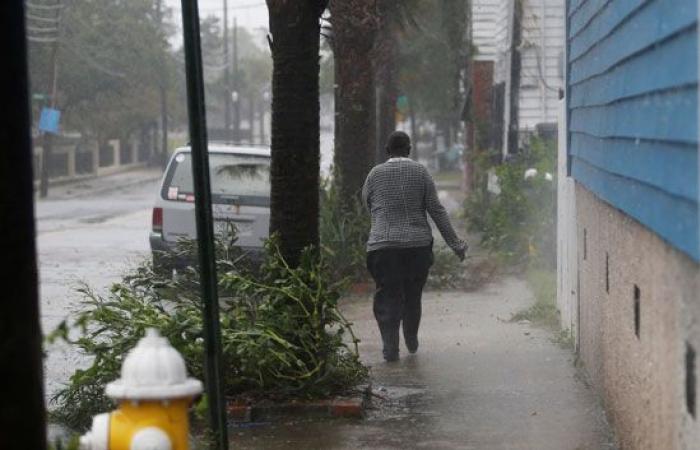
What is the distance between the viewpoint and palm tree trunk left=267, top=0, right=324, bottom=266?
28.9ft

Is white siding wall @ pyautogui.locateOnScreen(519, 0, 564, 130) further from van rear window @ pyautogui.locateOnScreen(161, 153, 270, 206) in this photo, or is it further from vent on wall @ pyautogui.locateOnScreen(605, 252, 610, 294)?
vent on wall @ pyautogui.locateOnScreen(605, 252, 610, 294)

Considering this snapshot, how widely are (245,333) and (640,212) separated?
10.1 ft

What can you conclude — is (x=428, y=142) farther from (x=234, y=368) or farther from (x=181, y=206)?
(x=234, y=368)

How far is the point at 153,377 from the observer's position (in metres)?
4.61

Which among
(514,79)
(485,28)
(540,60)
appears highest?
(485,28)

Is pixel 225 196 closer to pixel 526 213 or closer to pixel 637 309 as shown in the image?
pixel 526 213

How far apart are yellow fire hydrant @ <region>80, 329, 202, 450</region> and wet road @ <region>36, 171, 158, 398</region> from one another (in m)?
1.50

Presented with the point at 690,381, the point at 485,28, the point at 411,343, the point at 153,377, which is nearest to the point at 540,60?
the point at 485,28

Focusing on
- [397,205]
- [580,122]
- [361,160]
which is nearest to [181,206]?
[361,160]

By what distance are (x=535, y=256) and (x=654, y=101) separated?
37.5ft

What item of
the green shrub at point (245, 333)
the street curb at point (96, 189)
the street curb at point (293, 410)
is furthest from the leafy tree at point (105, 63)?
the street curb at point (293, 410)

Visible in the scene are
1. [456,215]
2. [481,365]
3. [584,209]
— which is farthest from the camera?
[456,215]

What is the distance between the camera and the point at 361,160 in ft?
54.7

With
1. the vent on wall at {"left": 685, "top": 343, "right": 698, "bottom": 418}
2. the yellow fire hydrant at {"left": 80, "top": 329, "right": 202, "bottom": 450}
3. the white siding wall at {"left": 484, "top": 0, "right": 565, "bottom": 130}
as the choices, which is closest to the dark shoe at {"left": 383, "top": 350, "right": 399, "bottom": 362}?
the vent on wall at {"left": 685, "top": 343, "right": 698, "bottom": 418}
